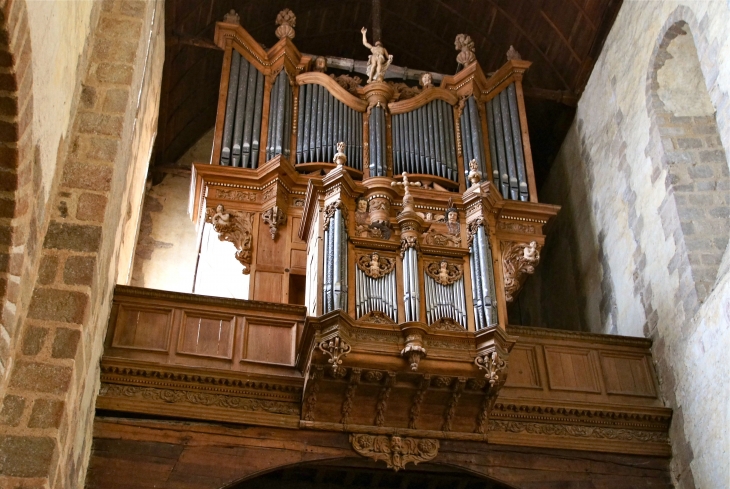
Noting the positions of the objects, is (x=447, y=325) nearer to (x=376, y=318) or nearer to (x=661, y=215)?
(x=376, y=318)

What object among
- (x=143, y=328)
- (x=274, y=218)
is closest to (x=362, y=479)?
(x=143, y=328)

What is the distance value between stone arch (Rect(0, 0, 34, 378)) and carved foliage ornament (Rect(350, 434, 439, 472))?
3382 millimetres

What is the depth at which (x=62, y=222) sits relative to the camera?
6840mm

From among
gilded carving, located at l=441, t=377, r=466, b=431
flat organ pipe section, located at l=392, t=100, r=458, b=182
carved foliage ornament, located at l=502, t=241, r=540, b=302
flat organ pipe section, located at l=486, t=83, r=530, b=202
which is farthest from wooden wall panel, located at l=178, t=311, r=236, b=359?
flat organ pipe section, located at l=486, t=83, r=530, b=202

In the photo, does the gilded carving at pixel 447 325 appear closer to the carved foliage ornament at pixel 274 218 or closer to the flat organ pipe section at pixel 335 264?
the flat organ pipe section at pixel 335 264

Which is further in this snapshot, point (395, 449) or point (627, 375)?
point (627, 375)

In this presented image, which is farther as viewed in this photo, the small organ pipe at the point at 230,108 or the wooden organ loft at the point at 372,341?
the small organ pipe at the point at 230,108

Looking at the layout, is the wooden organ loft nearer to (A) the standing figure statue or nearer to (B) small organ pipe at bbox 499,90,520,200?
(B) small organ pipe at bbox 499,90,520,200

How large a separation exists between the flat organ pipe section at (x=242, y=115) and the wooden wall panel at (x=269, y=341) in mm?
2776

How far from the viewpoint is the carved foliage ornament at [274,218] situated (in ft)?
34.3

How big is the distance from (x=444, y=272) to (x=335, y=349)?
1.42m

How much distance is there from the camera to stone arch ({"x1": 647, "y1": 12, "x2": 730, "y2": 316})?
9.19 m

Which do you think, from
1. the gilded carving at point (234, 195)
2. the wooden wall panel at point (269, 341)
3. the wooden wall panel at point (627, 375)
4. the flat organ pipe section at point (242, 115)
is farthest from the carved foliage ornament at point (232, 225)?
the wooden wall panel at point (627, 375)

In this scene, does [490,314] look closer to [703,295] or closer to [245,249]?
[703,295]
